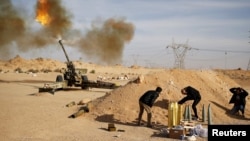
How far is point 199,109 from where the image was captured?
16.7 meters

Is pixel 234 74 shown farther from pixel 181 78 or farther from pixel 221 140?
pixel 221 140

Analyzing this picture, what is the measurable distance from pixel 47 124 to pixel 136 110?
3799 millimetres

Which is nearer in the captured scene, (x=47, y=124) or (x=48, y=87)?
(x=47, y=124)

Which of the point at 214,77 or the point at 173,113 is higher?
the point at 214,77

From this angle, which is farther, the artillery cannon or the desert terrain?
the artillery cannon

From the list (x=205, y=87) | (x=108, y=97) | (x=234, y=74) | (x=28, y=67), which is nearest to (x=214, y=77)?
(x=205, y=87)

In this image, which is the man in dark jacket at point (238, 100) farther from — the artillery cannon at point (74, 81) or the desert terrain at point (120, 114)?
the artillery cannon at point (74, 81)

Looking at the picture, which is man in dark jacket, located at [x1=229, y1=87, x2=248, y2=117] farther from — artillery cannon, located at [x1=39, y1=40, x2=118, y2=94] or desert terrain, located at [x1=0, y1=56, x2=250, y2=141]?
artillery cannon, located at [x1=39, y1=40, x2=118, y2=94]

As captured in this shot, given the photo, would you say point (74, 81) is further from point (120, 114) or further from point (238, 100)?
point (238, 100)

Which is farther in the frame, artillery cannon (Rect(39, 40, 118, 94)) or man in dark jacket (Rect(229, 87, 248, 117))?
artillery cannon (Rect(39, 40, 118, 94))

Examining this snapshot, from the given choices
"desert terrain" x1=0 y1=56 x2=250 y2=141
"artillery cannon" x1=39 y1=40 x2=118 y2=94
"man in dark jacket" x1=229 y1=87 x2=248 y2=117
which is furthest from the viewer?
"artillery cannon" x1=39 y1=40 x2=118 y2=94

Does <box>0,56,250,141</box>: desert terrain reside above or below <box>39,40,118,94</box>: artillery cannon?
below

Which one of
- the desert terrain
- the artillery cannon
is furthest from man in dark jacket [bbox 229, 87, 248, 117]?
the artillery cannon

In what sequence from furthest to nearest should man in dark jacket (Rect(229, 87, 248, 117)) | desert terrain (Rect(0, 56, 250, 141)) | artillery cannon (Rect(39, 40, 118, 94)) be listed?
artillery cannon (Rect(39, 40, 118, 94)) < man in dark jacket (Rect(229, 87, 248, 117)) < desert terrain (Rect(0, 56, 250, 141))
